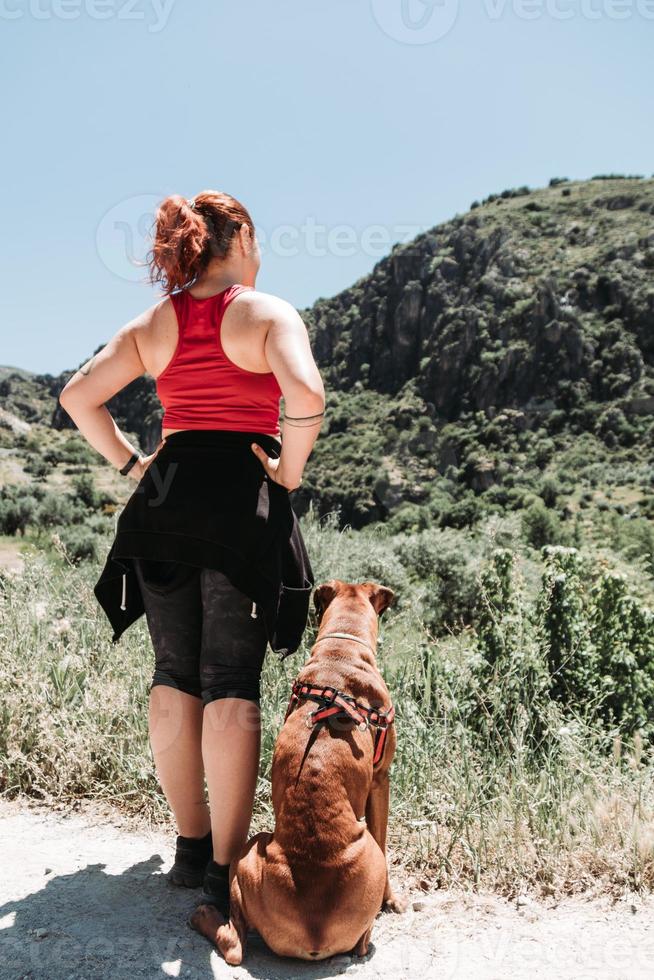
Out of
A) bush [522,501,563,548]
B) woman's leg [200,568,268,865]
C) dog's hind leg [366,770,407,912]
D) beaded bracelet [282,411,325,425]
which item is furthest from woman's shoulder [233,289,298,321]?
bush [522,501,563,548]

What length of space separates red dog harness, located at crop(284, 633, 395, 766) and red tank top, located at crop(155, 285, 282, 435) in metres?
Answer: 0.80

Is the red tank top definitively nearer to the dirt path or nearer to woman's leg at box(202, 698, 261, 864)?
woman's leg at box(202, 698, 261, 864)

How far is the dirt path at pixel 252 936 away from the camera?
1861 mm

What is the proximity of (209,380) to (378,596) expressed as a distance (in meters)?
1.06

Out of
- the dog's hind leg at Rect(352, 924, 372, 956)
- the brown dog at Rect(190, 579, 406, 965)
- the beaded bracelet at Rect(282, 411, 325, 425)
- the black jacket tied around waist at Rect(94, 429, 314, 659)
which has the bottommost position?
the dog's hind leg at Rect(352, 924, 372, 956)

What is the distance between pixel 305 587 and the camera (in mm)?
2221

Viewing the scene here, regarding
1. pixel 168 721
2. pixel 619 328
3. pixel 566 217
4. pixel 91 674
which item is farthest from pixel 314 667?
pixel 566 217

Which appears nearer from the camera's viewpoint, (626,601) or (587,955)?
(587,955)

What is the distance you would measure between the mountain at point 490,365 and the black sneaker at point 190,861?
4474 centimetres

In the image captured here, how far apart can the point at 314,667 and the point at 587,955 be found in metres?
1.08

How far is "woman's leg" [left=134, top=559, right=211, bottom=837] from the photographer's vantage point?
7.06ft

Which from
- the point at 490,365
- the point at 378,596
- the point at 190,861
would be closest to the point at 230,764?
the point at 190,861

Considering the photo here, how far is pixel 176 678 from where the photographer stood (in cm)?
220

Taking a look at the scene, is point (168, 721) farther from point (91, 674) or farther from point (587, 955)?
point (91, 674)
